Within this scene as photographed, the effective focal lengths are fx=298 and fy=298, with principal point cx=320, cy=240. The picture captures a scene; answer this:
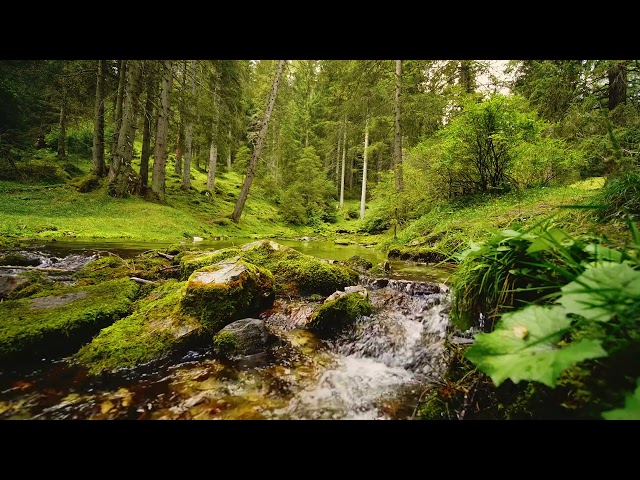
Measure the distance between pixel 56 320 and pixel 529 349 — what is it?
3851mm

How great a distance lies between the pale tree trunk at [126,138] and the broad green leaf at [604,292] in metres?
16.1

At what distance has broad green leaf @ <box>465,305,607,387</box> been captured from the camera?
0.96 metres

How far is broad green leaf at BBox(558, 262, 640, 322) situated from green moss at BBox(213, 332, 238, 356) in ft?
9.04

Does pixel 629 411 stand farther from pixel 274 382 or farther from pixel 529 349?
pixel 274 382

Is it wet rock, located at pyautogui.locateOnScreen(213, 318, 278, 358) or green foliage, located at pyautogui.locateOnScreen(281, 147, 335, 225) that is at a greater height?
green foliage, located at pyautogui.locateOnScreen(281, 147, 335, 225)

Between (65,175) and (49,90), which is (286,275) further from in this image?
(49,90)

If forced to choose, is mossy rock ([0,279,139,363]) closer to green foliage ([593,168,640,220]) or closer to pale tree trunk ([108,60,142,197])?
green foliage ([593,168,640,220])

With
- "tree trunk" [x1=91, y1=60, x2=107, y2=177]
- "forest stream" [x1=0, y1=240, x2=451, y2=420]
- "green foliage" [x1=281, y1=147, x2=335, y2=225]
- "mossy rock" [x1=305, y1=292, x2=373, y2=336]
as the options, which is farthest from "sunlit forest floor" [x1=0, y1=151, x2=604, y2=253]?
"green foliage" [x1=281, y1=147, x2=335, y2=225]

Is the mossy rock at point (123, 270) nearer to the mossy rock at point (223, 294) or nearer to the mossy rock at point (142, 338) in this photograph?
the mossy rock at point (142, 338)

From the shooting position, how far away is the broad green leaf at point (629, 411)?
87 centimetres

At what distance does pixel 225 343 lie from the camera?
120 inches

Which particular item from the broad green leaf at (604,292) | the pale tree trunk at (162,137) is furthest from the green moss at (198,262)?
the pale tree trunk at (162,137)
